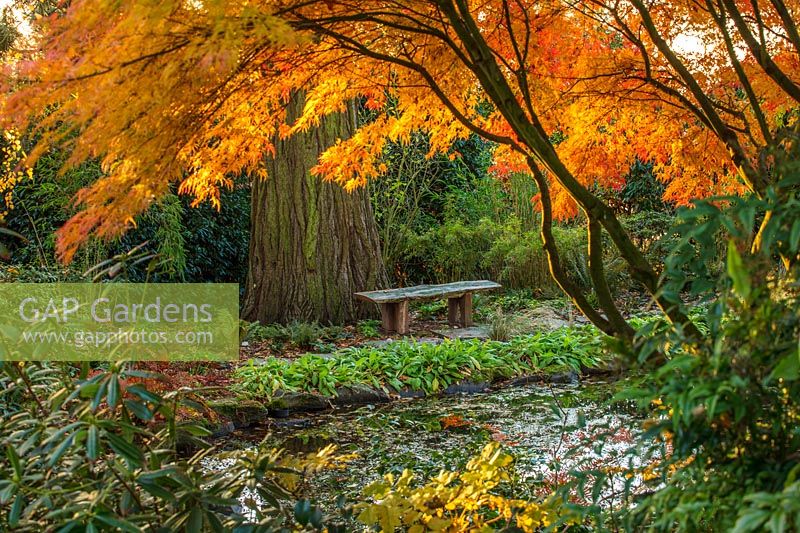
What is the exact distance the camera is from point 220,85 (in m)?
2.44

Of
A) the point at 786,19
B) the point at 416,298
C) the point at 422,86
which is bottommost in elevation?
the point at 416,298

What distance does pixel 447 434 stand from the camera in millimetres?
4859

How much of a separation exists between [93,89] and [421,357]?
4621mm

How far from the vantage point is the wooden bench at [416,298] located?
25.0 feet

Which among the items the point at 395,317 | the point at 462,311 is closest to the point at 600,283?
the point at 395,317

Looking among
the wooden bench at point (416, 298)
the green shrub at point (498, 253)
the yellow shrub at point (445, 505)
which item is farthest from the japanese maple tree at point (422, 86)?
the green shrub at point (498, 253)

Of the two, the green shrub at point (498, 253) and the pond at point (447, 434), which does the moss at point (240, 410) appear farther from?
the green shrub at point (498, 253)

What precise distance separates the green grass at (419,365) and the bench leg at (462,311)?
1180 millimetres

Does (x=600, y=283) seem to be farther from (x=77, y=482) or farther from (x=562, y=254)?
(x=562, y=254)

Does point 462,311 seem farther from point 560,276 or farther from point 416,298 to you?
point 560,276

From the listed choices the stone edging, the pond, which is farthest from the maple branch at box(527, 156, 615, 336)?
the stone edging

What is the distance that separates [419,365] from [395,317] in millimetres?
1610

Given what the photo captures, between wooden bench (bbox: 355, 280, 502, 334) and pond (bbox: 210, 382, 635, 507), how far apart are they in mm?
1876

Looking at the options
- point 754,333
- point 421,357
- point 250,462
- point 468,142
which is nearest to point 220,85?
point 250,462
